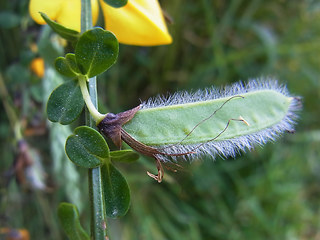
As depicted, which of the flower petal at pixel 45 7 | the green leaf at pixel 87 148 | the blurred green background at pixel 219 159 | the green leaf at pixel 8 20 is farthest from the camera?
the blurred green background at pixel 219 159

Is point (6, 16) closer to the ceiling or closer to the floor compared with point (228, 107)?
closer to the floor

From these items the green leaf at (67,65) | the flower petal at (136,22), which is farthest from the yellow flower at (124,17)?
the green leaf at (67,65)

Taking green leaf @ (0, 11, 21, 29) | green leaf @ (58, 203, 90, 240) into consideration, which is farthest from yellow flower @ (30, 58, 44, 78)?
green leaf @ (58, 203, 90, 240)

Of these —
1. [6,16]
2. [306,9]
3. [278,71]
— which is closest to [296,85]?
[278,71]

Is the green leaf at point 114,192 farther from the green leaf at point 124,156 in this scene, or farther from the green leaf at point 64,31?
the green leaf at point 64,31

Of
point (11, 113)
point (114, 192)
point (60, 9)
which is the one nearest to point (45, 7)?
point (60, 9)

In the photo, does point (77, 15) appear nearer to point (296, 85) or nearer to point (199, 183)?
point (199, 183)
